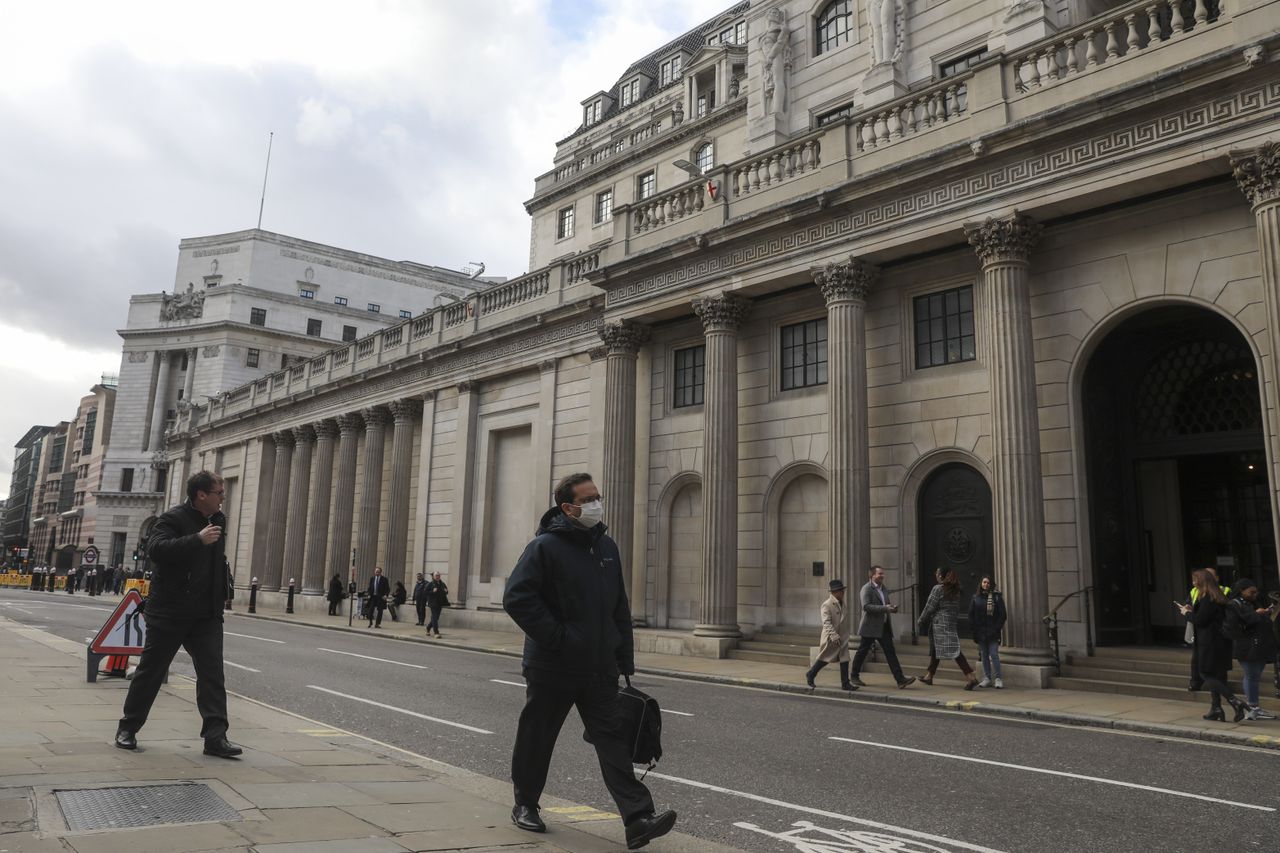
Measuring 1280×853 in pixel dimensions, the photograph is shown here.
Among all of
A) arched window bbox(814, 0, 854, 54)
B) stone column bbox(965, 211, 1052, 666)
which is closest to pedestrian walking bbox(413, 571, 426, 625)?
stone column bbox(965, 211, 1052, 666)

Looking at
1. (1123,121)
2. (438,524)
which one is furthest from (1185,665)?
(438,524)

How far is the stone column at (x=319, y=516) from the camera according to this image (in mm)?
37406

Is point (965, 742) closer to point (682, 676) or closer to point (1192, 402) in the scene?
point (682, 676)

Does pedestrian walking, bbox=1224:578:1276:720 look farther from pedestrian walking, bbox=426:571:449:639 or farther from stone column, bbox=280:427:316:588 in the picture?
stone column, bbox=280:427:316:588

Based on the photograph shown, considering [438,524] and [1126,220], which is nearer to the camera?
[1126,220]

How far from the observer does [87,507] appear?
3187 inches

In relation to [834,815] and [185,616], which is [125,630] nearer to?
[185,616]

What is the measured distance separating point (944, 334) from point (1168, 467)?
4774mm

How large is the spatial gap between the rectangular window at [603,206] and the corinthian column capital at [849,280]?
2172cm

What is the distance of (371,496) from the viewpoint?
34.5 m

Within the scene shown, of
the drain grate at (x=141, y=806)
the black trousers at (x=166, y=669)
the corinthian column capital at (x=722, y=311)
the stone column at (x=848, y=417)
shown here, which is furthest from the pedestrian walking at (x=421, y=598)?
the drain grate at (x=141, y=806)

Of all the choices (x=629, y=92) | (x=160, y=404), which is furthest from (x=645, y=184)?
(x=160, y=404)

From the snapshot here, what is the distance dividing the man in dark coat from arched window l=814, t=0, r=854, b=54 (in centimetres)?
2079

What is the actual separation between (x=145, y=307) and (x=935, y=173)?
74.0 meters
